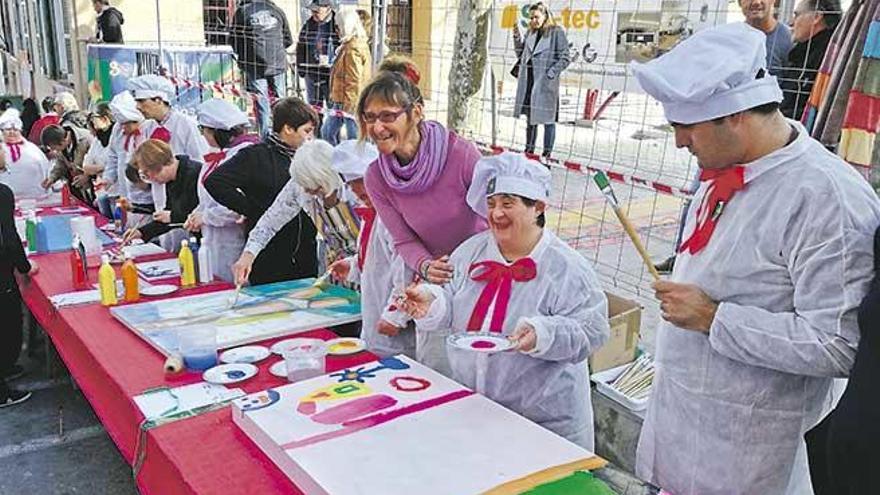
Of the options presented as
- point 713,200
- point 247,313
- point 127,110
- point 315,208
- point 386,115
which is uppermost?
point 386,115

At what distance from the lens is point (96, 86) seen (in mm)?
8211

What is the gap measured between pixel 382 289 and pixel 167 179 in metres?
1.80

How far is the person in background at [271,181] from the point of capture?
3182mm

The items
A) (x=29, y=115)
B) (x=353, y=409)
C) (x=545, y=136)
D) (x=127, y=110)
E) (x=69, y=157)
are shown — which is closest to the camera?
(x=353, y=409)

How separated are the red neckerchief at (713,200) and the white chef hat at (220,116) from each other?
248 centimetres

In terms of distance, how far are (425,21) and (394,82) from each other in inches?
327

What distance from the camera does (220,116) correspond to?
11.4 feet

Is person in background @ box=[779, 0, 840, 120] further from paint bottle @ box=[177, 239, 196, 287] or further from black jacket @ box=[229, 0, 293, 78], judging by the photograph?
black jacket @ box=[229, 0, 293, 78]

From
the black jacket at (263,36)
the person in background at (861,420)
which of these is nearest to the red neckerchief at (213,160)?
the person in background at (861,420)

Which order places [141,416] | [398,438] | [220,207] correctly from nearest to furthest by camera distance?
1. [398,438]
2. [141,416]
3. [220,207]

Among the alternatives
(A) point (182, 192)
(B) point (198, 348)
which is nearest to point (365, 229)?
(B) point (198, 348)

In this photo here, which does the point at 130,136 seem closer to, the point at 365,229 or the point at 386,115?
the point at 365,229

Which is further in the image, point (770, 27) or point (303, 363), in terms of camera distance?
point (770, 27)

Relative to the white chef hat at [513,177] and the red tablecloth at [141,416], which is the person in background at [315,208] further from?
the white chef hat at [513,177]
